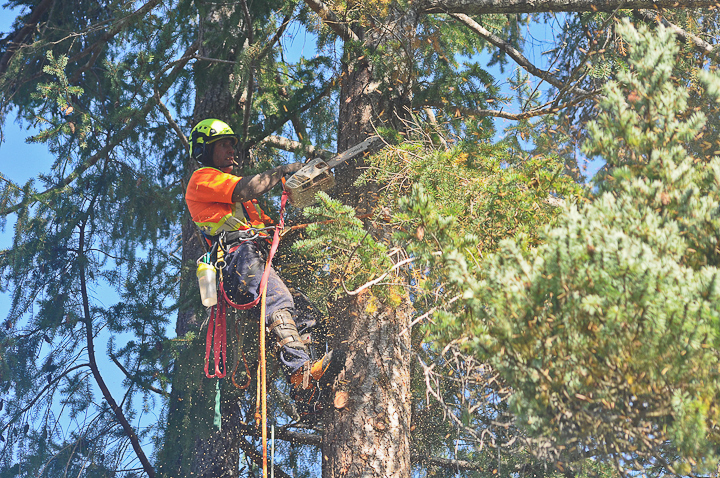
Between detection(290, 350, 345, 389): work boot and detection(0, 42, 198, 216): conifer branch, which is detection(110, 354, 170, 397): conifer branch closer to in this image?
detection(0, 42, 198, 216): conifer branch

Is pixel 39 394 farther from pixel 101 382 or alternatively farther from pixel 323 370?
pixel 323 370

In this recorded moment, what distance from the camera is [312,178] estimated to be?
173 inches

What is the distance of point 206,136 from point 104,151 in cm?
319

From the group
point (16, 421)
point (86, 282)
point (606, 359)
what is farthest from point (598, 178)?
Result: point (16, 421)

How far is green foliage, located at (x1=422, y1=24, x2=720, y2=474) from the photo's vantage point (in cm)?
231

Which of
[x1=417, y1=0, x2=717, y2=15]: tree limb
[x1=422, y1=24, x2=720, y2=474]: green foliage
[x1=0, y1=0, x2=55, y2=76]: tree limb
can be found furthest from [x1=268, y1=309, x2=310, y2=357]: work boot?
[x1=0, y1=0, x2=55, y2=76]: tree limb

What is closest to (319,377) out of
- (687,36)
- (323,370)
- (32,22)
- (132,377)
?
(323,370)

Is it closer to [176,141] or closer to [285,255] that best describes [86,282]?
[176,141]

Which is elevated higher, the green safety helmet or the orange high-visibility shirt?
the green safety helmet

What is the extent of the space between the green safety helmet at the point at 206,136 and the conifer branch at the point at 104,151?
4.39 feet

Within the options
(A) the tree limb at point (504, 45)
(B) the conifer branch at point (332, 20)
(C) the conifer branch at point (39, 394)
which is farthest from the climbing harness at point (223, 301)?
(C) the conifer branch at point (39, 394)

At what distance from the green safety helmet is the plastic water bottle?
3.12 feet

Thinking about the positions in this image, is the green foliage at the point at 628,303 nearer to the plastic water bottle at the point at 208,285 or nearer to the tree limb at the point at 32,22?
the plastic water bottle at the point at 208,285

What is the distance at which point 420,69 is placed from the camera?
5.35m
